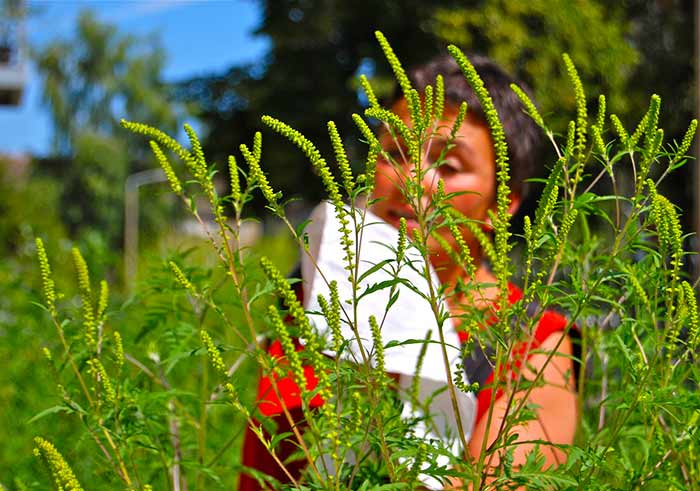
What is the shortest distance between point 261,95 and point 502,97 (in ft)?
80.3

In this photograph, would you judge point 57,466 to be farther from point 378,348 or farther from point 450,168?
point 450,168

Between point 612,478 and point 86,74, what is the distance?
4422 cm

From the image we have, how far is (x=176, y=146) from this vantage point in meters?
0.99

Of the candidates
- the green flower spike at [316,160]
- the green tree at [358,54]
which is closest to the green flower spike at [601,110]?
the green flower spike at [316,160]

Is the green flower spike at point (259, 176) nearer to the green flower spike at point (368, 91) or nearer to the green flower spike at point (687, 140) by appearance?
the green flower spike at point (368, 91)

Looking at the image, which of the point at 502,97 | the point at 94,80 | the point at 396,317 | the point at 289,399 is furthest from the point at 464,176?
the point at 94,80

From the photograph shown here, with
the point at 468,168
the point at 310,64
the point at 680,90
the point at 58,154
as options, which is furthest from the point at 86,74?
the point at 468,168

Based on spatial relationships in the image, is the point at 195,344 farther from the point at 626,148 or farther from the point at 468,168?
the point at 626,148

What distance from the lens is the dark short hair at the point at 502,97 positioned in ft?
6.38

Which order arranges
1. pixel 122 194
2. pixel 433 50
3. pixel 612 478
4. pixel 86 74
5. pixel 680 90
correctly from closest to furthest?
pixel 612 478
pixel 680 90
pixel 433 50
pixel 86 74
pixel 122 194

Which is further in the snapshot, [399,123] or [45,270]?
[45,270]

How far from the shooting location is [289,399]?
140cm

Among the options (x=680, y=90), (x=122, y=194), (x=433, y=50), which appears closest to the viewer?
(x=680, y=90)

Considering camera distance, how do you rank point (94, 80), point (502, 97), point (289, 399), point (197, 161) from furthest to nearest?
point (94, 80)
point (502, 97)
point (289, 399)
point (197, 161)
